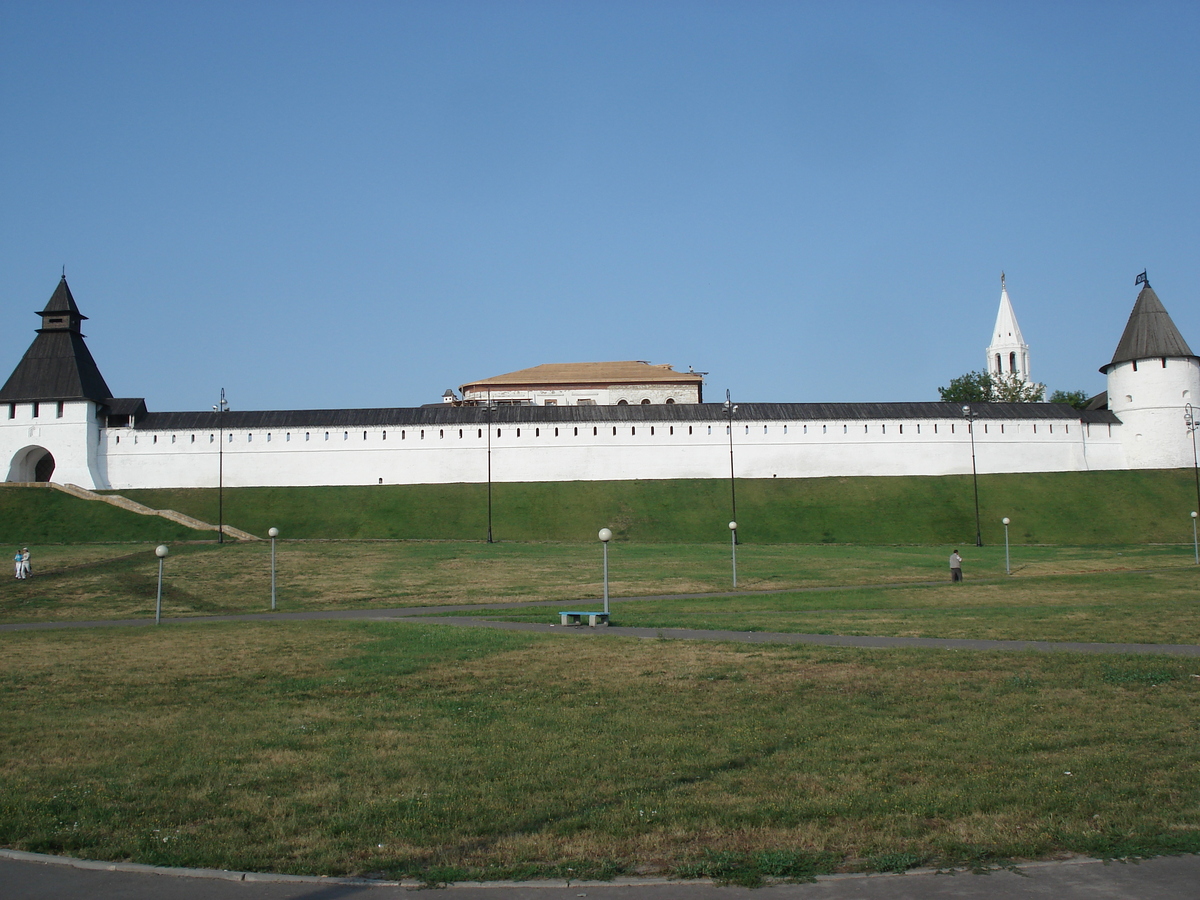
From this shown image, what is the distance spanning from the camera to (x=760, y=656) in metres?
12.9

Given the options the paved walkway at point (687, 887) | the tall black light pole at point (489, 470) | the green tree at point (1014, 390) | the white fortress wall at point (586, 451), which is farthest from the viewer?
the green tree at point (1014, 390)

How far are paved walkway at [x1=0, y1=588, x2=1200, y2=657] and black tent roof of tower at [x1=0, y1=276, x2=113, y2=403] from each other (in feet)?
138

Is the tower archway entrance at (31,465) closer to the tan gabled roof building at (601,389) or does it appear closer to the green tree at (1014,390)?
the tan gabled roof building at (601,389)

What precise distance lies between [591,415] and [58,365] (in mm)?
33610

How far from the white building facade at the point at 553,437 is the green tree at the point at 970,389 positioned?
2917 cm

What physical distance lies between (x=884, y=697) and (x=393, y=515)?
44035 millimetres

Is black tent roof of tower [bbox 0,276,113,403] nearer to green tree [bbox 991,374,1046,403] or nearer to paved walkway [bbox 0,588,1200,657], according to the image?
paved walkway [bbox 0,588,1200,657]

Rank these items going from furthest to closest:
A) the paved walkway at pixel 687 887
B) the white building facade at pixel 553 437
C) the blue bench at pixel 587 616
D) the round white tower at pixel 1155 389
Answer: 1. the round white tower at pixel 1155 389
2. the white building facade at pixel 553 437
3. the blue bench at pixel 587 616
4. the paved walkway at pixel 687 887

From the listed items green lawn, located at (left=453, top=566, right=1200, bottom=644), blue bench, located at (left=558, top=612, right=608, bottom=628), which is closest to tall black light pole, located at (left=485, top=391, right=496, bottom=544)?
green lawn, located at (left=453, top=566, right=1200, bottom=644)

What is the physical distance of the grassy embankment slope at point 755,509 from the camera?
Answer: 4762 centimetres

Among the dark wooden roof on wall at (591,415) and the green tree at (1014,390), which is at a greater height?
the green tree at (1014,390)

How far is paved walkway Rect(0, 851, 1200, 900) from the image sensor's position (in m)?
4.96

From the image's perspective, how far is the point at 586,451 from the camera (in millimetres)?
61000

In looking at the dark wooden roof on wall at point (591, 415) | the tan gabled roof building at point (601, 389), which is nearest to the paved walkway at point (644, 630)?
the dark wooden roof on wall at point (591, 415)
